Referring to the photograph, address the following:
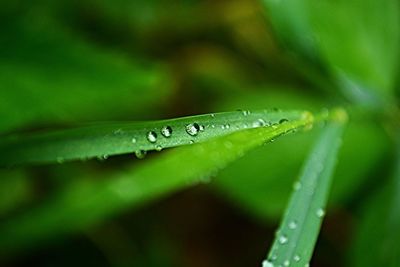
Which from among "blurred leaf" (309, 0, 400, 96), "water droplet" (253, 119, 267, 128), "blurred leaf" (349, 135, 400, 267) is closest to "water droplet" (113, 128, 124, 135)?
"water droplet" (253, 119, 267, 128)

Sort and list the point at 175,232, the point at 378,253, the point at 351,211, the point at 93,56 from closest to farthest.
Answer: the point at 378,253, the point at 93,56, the point at 351,211, the point at 175,232

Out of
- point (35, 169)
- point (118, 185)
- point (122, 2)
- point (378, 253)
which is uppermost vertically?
point (122, 2)

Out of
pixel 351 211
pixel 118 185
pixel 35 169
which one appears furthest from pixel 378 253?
pixel 35 169

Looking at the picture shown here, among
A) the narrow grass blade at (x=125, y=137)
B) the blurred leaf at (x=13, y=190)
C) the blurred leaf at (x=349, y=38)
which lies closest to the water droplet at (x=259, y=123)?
the narrow grass blade at (x=125, y=137)

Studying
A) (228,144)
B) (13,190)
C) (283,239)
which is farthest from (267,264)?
(13,190)

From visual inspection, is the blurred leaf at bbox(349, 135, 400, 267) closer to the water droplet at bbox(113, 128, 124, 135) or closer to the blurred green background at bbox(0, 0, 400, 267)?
the blurred green background at bbox(0, 0, 400, 267)

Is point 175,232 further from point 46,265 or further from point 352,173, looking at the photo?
point 352,173

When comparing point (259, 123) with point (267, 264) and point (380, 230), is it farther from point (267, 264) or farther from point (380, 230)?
point (380, 230)

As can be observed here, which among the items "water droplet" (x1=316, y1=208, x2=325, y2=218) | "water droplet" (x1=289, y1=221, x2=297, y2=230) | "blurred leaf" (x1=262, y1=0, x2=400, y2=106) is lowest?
"water droplet" (x1=289, y1=221, x2=297, y2=230)
